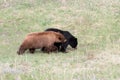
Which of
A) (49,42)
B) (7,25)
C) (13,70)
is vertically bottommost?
(7,25)

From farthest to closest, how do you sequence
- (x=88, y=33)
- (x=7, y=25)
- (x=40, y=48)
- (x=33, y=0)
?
(x=33, y=0)
(x=7, y=25)
(x=88, y=33)
(x=40, y=48)

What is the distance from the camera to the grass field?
A: 9367mm

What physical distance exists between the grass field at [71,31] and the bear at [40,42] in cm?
30

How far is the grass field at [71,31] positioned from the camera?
30.7ft

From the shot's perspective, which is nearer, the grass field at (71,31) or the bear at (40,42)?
the grass field at (71,31)

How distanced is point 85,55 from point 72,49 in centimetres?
169

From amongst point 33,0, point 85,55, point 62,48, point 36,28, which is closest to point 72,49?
point 62,48

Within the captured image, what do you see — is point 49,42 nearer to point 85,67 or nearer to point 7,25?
point 85,67

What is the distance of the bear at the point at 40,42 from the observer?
1341cm

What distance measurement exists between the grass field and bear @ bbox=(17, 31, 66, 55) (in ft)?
0.97

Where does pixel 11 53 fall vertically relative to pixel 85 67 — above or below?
below

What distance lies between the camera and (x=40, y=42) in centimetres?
1349

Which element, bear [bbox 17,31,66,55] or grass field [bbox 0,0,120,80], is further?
bear [bbox 17,31,66,55]

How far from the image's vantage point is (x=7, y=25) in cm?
1797
